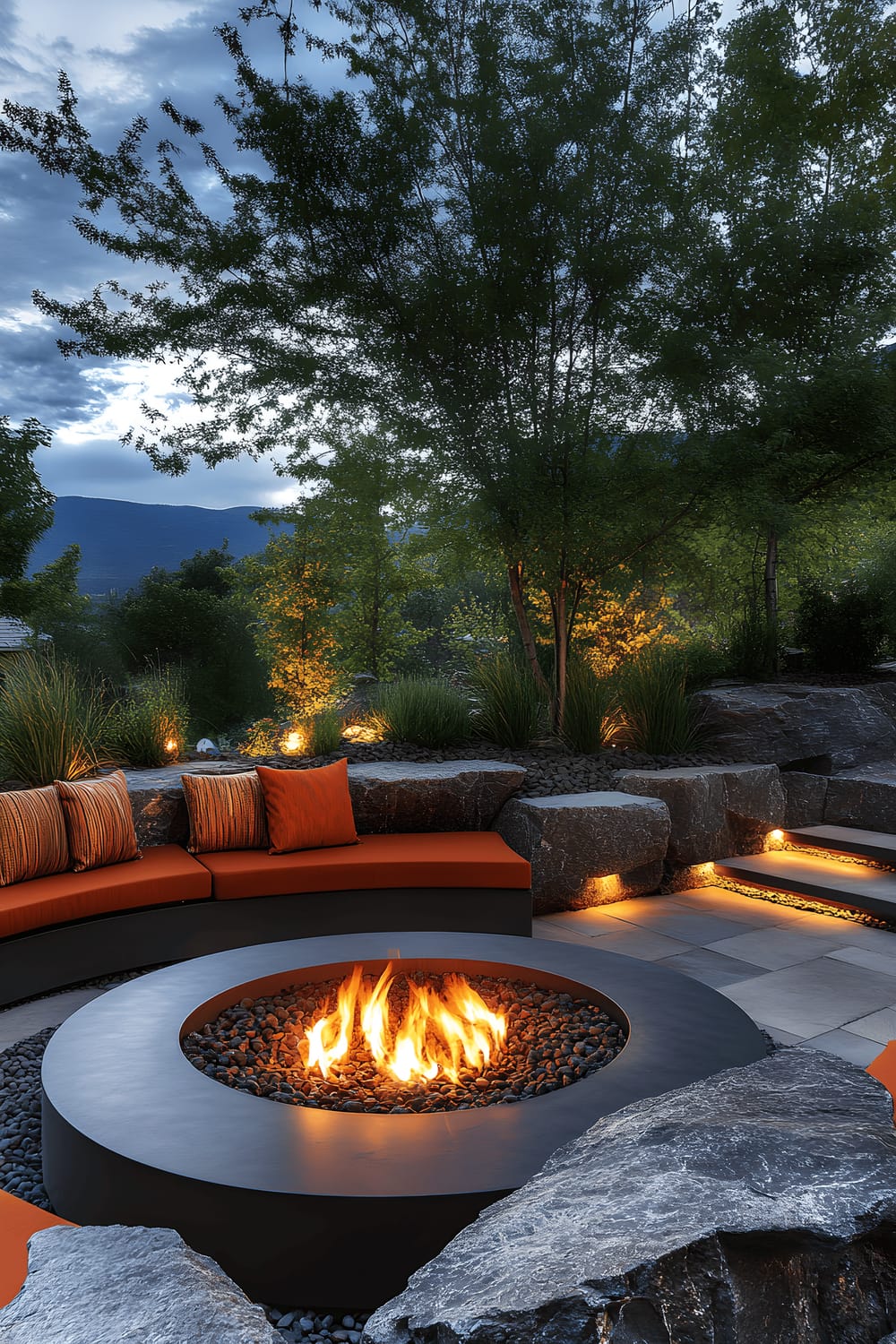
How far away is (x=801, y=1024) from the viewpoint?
10.1 ft

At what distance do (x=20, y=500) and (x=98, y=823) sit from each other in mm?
12297

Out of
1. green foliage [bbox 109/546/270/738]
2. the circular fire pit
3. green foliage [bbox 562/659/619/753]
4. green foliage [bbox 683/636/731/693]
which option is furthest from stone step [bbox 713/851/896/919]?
green foliage [bbox 109/546/270/738]

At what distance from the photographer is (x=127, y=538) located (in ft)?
68.1

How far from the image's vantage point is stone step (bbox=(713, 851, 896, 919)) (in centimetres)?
447

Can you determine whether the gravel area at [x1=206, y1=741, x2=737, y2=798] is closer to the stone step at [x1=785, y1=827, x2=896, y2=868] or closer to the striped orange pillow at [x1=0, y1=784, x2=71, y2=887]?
the stone step at [x1=785, y1=827, x2=896, y2=868]

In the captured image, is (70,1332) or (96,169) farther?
(96,169)

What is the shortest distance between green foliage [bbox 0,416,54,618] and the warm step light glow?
1350 cm

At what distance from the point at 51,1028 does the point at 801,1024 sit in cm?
279

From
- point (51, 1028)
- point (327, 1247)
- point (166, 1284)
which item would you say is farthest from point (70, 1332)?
point (51, 1028)

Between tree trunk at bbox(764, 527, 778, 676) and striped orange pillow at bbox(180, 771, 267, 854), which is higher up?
tree trunk at bbox(764, 527, 778, 676)

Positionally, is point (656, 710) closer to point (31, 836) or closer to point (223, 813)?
point (223, 813)

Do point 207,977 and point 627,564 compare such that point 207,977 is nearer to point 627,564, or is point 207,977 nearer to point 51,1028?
point 51,1028

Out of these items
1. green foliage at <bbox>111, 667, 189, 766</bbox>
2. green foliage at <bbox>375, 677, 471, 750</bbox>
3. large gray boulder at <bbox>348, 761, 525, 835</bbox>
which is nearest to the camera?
large gray boulder at <bbox>348, 761, 525, 835</bbox>

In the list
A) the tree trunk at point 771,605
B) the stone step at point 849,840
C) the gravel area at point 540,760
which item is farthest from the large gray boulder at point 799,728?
the tree trunk at point 771,605
